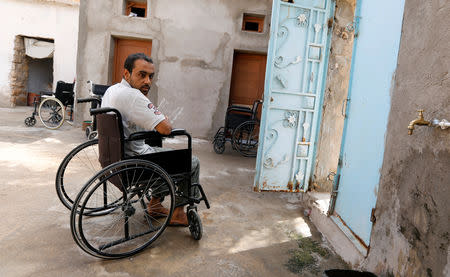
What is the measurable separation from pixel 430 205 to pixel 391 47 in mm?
1109

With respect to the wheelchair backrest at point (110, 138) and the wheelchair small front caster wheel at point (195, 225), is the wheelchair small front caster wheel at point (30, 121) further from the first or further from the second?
the wheelchair small front caster wheel at point (195, 225)

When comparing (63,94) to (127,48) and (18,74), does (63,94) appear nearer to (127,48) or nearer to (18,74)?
(127,48)

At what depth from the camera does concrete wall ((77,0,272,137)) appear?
736cm

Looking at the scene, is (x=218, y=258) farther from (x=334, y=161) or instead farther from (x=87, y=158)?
(x=87, y=158)

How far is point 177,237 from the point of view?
2.73 m

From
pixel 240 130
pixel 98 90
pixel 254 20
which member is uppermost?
pixel 254 20

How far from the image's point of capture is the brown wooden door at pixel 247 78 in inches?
306

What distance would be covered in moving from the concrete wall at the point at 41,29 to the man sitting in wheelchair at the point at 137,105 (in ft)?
32.3

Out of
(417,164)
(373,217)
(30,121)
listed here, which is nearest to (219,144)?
(373,217)

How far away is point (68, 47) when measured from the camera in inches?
438

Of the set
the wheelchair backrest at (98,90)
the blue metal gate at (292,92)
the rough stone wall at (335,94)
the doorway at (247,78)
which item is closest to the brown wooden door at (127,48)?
the wheelchair backrest at (98,90)

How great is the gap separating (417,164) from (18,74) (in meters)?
12.8

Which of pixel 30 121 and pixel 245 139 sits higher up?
pixel 245 139

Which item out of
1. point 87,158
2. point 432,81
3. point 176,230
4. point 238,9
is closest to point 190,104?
point 238,9
